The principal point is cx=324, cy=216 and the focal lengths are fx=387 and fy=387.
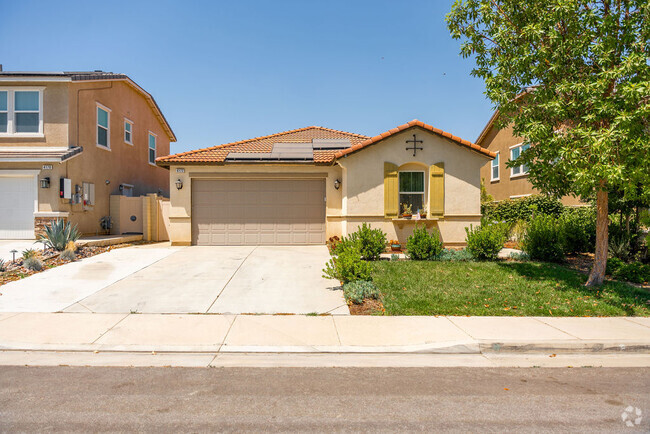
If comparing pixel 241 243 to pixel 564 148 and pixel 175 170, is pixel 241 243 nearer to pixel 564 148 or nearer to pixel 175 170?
pixel 175 170

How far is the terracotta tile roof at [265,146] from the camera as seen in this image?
1434 centimetres

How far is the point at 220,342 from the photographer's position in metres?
5.61

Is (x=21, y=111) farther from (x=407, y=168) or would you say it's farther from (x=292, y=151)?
(x=407, y=168)

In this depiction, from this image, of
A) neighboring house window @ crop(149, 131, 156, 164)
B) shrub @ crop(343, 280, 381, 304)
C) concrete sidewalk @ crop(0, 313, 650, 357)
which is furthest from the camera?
neighboring house window @ crop(149, 131, 156, 164)

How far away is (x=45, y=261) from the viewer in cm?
1084

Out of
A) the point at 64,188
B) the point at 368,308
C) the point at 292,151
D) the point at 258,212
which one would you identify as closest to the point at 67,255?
the point at 64,188

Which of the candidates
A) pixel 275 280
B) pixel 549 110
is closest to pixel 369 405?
pixel 275 280

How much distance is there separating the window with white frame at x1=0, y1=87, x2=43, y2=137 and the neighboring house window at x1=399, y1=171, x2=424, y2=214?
13.8 m

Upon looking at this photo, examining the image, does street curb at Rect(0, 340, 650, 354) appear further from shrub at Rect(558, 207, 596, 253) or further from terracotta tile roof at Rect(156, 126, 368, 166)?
terracotta tile roof at Rect(156, 126, 368, 166)

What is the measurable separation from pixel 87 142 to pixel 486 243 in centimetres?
1567

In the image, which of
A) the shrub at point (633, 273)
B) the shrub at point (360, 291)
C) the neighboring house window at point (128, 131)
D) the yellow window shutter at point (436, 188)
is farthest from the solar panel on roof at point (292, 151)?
the shrub at point (633, 273)

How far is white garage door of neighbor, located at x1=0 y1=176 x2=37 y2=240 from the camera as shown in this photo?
14.3 meters

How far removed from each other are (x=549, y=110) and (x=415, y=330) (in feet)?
17.6

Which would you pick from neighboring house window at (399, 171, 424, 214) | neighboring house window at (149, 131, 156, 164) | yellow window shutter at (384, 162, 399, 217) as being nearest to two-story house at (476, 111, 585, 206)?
neighboring house window at (399, 171, 424, 214)
